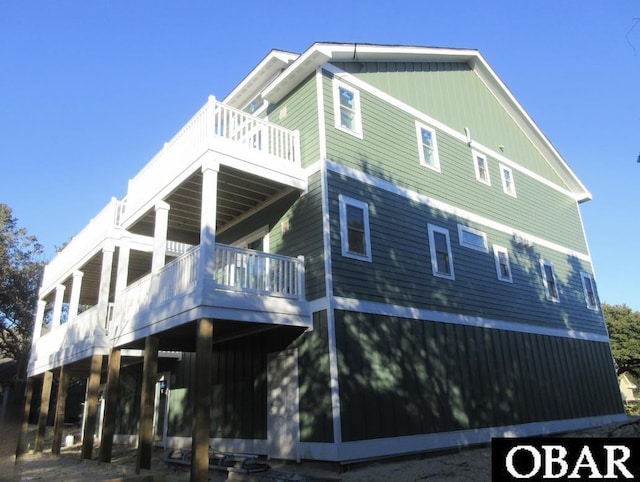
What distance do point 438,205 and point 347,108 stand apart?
393 cm

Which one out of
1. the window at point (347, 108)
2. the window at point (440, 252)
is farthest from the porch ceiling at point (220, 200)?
the window at point (440, 252)

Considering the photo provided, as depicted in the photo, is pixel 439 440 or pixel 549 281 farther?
pixel 549 281

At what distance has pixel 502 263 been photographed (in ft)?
54.6

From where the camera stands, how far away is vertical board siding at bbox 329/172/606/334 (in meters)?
12.1

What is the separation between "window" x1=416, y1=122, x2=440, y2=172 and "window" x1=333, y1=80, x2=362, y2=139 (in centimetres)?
256

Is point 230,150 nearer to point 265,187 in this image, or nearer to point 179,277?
point 265,187

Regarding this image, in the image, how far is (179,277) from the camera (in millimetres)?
11031

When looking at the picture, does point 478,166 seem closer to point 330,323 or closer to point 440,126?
point 440,126

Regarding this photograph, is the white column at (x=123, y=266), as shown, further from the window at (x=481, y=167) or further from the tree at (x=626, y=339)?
the tree at (x=626, y=339)

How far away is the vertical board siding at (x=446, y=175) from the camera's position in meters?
13.3

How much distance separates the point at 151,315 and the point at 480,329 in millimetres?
8850

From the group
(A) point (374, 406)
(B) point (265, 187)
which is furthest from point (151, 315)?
(A) point (374, 406)

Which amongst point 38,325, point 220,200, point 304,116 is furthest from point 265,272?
point 38,325

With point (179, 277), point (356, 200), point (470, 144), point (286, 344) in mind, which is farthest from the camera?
point (470, 144)
